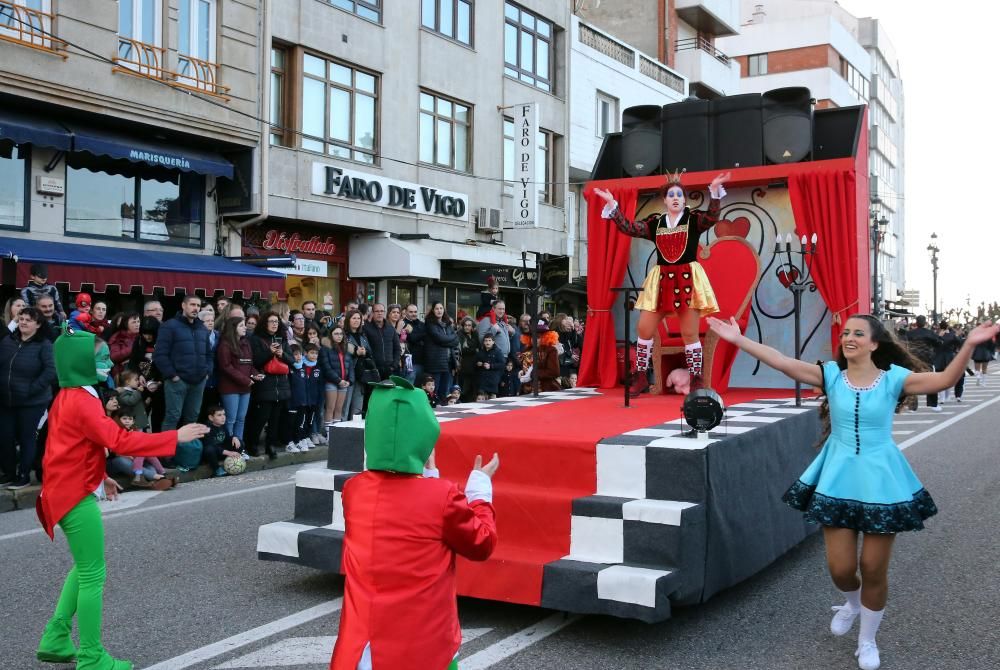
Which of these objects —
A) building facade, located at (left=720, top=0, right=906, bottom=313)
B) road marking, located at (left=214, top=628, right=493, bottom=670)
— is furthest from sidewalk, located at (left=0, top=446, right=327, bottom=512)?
building facade, located at (left=720, top=0, right=906, bottom=313)

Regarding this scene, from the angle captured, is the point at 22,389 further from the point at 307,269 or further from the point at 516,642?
the point at 307,269

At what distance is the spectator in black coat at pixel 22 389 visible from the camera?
9047mm

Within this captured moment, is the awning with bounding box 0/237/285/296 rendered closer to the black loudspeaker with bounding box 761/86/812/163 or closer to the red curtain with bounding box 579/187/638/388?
the red curtain with bounding box 579/187/638/388

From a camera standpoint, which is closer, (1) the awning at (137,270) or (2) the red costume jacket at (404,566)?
(2) the red costume jacket at (404,566)

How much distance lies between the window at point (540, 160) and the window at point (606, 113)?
2611 millimetres

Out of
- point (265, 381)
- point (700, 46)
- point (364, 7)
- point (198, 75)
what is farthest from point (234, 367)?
point (700, 46)

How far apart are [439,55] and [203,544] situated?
17.2 metres

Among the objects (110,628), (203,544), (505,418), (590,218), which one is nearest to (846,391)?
(505,418)

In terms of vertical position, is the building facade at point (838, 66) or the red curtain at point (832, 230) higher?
the building facade at point (838, 66)

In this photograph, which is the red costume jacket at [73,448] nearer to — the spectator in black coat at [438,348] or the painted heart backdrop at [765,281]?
the painted heart backdrop at [765,281]

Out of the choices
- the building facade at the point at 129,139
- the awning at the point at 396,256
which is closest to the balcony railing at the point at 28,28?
the building facade at the point at 129,139

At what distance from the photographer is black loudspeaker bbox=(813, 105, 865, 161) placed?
9.12m

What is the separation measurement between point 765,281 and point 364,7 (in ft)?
45.3

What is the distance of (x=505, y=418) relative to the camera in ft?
21.0
